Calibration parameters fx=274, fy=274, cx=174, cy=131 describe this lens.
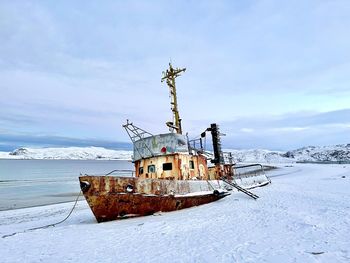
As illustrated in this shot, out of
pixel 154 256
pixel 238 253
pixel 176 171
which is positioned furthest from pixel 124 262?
pixel 176 171

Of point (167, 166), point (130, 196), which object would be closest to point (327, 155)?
point (167, 166)

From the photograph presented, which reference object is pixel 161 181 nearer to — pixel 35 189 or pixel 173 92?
pixel 173 92

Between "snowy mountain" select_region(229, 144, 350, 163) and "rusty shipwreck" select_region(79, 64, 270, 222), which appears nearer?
"rusty shipwreck" select_region(79, 64, 270, 222)

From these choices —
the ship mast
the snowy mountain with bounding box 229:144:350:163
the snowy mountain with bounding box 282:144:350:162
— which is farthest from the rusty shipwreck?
the snowy mountain with bounding box 282:144:350:162

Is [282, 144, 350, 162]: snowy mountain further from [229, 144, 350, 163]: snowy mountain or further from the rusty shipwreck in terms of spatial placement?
the rusty shipwreck

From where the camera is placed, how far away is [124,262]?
647 centimetres

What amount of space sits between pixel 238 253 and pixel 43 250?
563cm

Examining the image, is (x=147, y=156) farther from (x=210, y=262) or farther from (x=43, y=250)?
(x=210, y=262)

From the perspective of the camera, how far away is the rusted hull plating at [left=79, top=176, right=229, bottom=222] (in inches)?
446

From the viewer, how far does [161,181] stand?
1289cm

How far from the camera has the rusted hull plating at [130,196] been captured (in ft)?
37.1

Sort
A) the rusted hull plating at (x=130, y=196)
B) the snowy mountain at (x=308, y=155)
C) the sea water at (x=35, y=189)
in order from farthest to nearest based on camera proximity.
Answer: the snowy mountain at (x=308, y=155) < the sea water at (x=35, y=189) < the rusted hull plating at (x=130, y=196)

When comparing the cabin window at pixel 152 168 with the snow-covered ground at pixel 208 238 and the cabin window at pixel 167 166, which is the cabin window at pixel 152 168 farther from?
the snow-covered ground at pixel 208 238

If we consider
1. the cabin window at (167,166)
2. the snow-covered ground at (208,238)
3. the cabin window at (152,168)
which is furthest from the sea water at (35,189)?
the snow-covered ground at (208,238)
